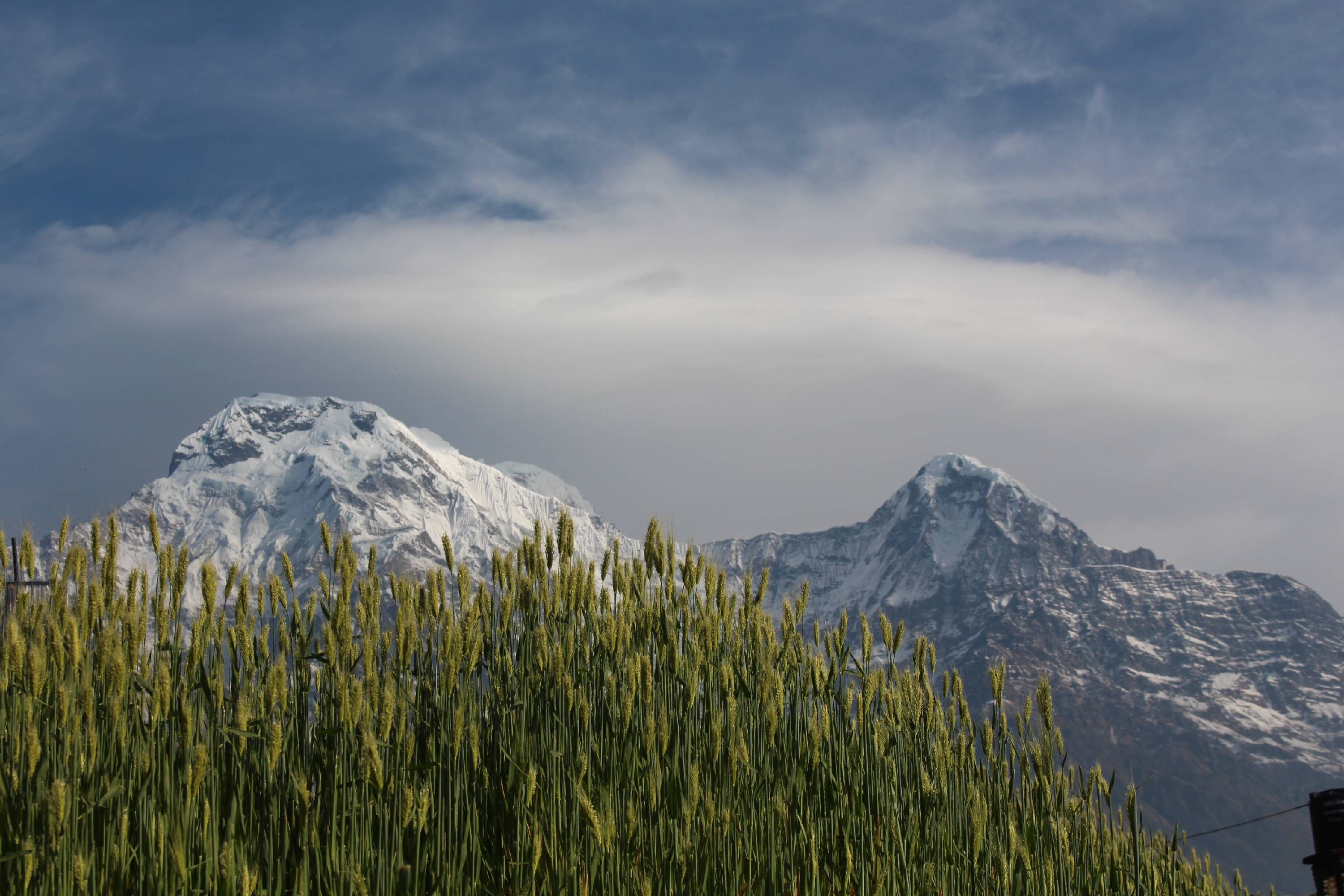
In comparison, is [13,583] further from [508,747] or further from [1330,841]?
[1330,841]

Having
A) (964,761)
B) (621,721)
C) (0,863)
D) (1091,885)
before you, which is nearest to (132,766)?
(0,863)

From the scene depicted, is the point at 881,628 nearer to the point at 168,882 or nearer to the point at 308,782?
the point at 308,782

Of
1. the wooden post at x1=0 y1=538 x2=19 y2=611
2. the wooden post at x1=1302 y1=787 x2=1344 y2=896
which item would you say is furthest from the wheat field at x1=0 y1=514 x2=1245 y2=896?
the wooden post at x1=1302 y1=787 x2=1344 y2=896

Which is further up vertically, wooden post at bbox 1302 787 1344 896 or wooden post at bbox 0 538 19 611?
wooden post at bbox 0 538 19 611

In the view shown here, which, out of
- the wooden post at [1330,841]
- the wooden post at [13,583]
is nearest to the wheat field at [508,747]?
the wooden post at [13,583]

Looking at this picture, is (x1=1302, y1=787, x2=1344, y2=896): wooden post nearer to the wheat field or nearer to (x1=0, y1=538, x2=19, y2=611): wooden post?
the wheat field

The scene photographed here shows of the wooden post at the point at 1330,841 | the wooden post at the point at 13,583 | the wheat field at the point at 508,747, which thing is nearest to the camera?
the wheat field at the point at 508,747

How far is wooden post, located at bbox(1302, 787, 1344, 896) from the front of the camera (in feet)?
21.8

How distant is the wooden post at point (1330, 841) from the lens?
6652mm

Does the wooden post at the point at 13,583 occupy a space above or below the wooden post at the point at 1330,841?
above

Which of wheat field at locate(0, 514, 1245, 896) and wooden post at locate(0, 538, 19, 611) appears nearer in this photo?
wheat field at locate(0, 514, 1245, 896)

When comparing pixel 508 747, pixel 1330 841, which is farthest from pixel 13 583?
pixel 1330 841

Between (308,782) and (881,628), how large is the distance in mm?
2882

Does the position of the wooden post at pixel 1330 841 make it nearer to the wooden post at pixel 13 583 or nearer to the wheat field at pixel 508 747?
the wheat field at pixel 508 747
